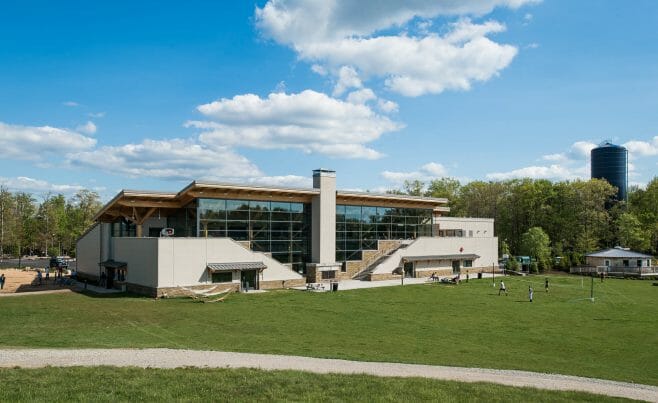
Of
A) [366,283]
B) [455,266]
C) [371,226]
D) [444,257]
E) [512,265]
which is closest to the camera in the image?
[366,283]

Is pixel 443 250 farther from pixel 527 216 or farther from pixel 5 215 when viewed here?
pixel 5 215

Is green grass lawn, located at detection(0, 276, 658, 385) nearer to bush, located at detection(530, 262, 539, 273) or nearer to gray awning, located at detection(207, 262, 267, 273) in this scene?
gray awning, located at detection(207, 262, 267, 273)

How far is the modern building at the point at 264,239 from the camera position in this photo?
38656mm

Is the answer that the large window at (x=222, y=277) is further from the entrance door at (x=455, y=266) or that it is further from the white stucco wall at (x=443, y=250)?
the entrance door at (x=455, y=266)

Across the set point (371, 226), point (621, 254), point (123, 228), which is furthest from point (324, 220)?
point (621, 254)

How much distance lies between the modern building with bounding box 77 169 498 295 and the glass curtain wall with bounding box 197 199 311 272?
95 mm

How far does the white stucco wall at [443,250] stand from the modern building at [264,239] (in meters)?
0.12

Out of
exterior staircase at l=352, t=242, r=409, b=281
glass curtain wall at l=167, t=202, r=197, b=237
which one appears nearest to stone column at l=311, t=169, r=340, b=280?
exterior staircase at l=352, t=242, r=409, b=281

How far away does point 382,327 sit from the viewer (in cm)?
2611

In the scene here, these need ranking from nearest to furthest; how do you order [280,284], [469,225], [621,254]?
[280,284]
[621,254]
[469,225]

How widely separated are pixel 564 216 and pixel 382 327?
202ft

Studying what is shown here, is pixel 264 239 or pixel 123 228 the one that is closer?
pixel 264 239

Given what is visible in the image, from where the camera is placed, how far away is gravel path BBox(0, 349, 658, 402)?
1516 centimetres

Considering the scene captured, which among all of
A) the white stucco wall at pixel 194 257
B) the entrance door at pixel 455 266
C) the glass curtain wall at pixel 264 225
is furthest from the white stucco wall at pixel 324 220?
the entrance door at pixel 455 266
